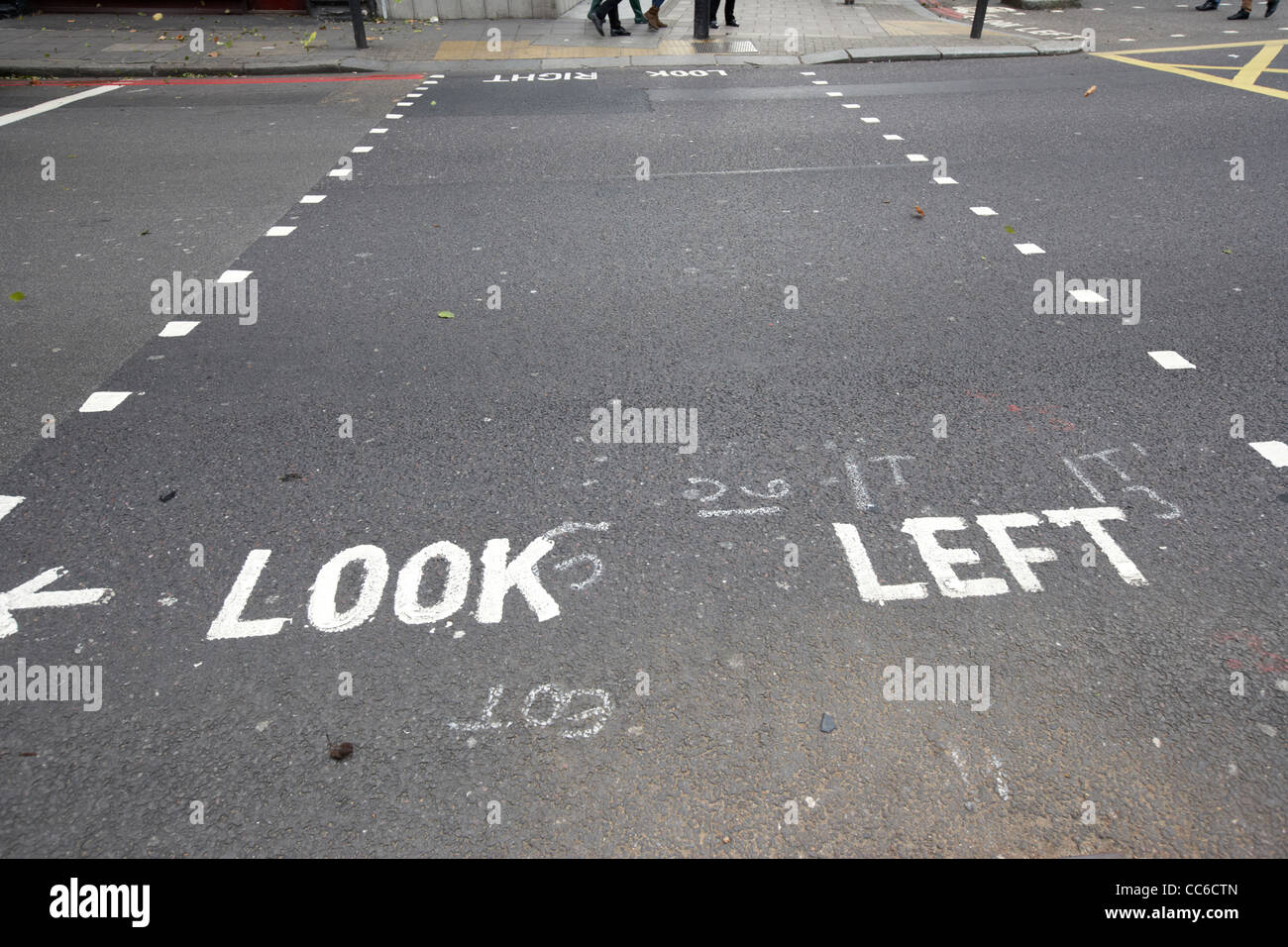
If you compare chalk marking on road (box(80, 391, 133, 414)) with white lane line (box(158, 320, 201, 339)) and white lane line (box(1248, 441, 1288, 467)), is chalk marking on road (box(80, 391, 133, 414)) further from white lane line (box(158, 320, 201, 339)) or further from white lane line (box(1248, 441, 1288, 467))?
white lane line (box(1248, 441, 1288, 467))

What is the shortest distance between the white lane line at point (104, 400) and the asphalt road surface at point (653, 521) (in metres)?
0.06

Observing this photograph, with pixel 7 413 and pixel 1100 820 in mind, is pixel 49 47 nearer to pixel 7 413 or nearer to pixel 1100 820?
pixel 7 413

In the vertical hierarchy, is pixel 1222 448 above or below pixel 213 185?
below

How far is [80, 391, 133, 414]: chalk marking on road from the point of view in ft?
15.4

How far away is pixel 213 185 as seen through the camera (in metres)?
8.35

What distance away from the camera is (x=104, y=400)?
477cm

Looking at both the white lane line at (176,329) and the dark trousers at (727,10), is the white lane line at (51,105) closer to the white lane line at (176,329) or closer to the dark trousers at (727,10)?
the white lane line at (176,329)

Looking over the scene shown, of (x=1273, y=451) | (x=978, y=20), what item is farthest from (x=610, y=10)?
(x=1273, y=451)

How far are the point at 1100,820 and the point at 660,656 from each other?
142 centimetres

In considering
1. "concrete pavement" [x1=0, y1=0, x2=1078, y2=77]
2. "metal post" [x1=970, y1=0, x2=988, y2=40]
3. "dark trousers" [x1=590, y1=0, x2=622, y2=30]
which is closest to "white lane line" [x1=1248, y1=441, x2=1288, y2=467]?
"concrete pavement" [x1=0, y1=0, x2=1078, y2=77]

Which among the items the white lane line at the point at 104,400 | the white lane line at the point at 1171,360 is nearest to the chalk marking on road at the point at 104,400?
the white lane line at the point at 104,400

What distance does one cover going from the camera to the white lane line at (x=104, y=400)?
470cm
